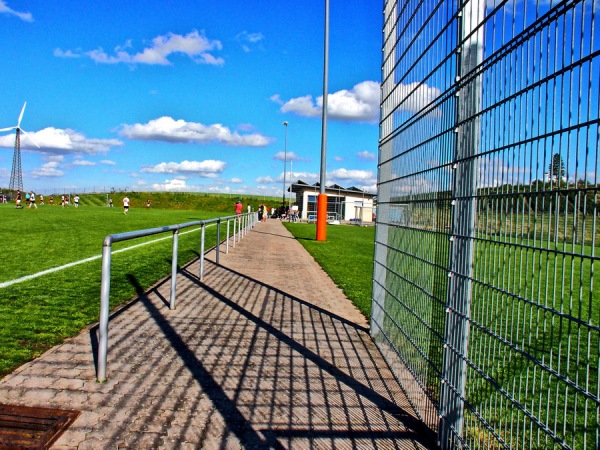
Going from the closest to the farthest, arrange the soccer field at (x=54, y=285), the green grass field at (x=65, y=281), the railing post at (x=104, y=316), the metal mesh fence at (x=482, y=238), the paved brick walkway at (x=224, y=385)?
1. the metal mesh fence at (x=482, y=238)
2. the paved brick walkway at (x=224, y=385)
3. the railing post at (x=104, y=316)
4. the soccer field at (x=54, y=285)
5. the green grass field at (x=65, y=281)

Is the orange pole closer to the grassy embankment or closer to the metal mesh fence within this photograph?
the grassy embankment

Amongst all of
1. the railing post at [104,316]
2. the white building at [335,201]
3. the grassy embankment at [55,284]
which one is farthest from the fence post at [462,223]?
the white building at [335,201]

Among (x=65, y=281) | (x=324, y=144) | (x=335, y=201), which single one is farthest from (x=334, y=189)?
(x=65, y=281)

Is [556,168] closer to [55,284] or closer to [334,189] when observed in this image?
[55,284]

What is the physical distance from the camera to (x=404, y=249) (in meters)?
4.29

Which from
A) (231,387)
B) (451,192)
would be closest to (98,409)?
(231,387)

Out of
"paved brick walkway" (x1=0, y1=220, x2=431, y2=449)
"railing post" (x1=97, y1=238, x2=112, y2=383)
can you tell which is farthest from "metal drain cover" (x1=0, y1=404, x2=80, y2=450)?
"railing post" (x1=97, y1=238, x2=112, y2=383)

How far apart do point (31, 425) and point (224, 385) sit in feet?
4.22

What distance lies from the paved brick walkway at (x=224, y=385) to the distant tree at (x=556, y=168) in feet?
6.17

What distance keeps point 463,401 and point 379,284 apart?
2.58m

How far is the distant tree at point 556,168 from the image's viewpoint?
5.82 feet

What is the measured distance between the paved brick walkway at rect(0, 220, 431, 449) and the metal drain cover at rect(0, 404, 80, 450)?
66 millimetres

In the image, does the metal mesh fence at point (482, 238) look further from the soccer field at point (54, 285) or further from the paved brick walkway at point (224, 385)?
the soccer field at point (54, 285)

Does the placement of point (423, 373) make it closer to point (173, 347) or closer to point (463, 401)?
point (463, 401)
